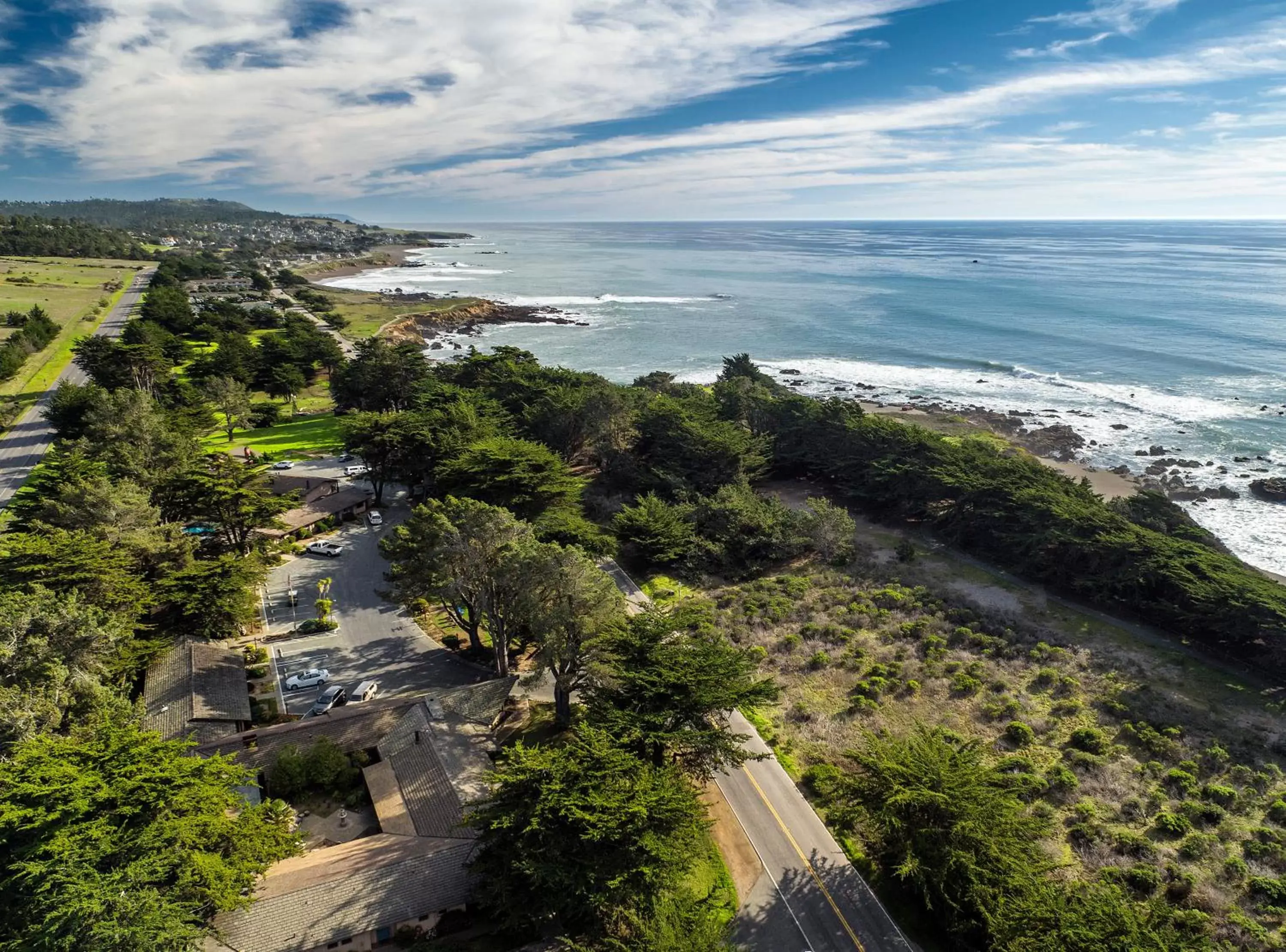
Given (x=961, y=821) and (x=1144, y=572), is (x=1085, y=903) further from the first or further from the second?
(x=1144, y=572)

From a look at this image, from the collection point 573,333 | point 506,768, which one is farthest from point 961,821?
point 573,333

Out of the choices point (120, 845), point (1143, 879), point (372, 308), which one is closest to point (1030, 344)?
point (1143, 879)

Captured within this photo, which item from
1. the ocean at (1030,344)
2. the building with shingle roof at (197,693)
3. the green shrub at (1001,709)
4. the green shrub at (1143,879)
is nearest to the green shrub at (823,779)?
the green shrub at (1001,709)

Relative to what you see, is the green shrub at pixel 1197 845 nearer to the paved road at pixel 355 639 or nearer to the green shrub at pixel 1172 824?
the green shrub at pixel 1172 824

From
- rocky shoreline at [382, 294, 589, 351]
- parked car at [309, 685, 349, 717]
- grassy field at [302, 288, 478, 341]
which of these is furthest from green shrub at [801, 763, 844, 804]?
grassy field at [302, 288, 478, 341]

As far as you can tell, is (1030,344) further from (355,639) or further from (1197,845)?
(355,639)

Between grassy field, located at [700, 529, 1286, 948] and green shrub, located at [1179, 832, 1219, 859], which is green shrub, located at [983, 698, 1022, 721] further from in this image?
green shrub, located at [1179, 832, 1219, 859]
